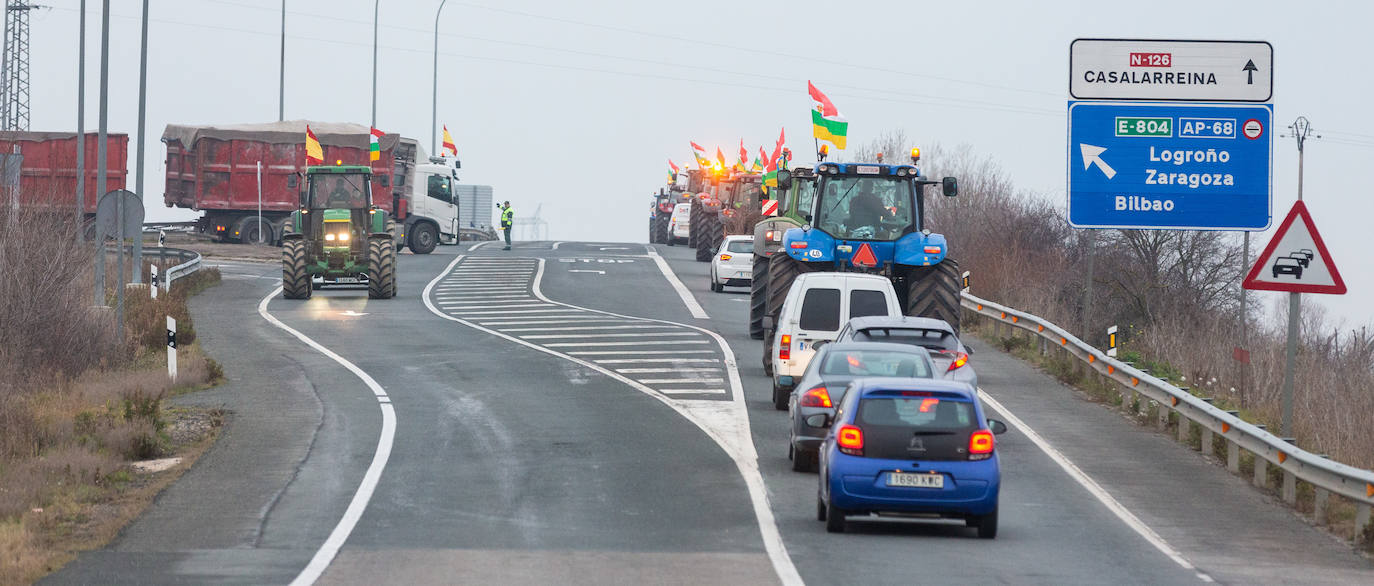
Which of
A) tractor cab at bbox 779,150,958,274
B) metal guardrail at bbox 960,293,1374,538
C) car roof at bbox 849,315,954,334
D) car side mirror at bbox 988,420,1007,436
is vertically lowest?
metal guardrail at bbox 960,293,1374,538

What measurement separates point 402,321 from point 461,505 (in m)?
19.4

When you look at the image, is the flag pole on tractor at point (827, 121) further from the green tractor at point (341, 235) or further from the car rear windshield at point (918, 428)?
the car rear windshield at point (918, 428)

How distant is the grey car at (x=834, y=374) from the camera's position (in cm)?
1645

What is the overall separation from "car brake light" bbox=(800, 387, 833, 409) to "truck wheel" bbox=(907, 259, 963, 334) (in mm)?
9708

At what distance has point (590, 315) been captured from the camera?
3606 cm

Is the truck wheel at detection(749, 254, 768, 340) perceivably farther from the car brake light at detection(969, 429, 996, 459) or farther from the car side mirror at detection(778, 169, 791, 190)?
the car brake light at detection(969, 429, 996, 459)

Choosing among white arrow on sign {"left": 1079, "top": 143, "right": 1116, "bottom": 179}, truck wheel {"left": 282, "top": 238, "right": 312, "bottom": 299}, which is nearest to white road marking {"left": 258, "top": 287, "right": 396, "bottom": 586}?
truck wheel {"left": 282, "top": 238, "right": 312, "bottom": 299}

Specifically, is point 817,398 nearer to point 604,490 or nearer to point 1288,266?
point 604,490

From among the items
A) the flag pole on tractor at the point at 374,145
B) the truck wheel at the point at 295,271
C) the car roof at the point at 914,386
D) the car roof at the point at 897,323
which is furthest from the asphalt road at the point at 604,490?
the flag pole on tractor at the point at 374,145

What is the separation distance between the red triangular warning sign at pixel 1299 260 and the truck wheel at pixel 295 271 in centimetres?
2630

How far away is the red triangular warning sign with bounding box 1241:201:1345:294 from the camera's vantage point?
1605cm

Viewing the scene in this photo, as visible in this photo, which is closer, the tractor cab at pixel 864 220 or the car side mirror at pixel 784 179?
the tractor cab at pixel 864 220

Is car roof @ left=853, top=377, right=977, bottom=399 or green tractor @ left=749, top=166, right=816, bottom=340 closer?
car roof @ left=853, top=377, right=977, bottom=399

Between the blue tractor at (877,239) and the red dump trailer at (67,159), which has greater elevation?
the red dump trailer at (67,159)
